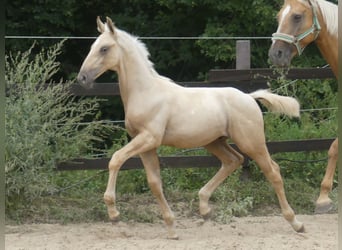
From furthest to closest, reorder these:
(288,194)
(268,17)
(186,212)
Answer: (268,17), (288,194), (186,212)

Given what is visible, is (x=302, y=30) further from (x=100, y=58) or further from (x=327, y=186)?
(x=100, y=58)

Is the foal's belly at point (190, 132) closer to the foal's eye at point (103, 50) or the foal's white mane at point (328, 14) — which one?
the foal's eye at point (103, 50)

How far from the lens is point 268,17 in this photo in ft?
35.8

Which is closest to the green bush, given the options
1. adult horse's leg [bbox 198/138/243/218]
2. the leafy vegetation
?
the leafy vegetation

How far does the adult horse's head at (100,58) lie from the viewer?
5273mm

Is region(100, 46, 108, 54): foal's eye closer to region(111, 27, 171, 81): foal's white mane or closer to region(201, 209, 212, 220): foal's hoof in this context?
region(111, 27, 171, 81): foal's white mane

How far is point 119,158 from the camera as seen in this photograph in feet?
17.1

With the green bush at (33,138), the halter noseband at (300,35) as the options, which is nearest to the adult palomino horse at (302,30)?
the halter noseband at (300,35)

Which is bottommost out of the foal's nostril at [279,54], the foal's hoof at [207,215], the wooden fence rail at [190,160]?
the foal's hoof at [207,215]

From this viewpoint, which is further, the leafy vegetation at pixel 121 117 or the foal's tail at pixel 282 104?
the leafy vegetation at pixel 121 117

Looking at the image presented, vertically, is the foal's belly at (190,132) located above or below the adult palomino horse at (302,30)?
below

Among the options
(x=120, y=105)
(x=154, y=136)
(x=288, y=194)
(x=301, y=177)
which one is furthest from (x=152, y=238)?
(x=120, y=105)

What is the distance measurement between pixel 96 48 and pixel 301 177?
3598mm

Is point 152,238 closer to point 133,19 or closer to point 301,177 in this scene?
point 301,177
